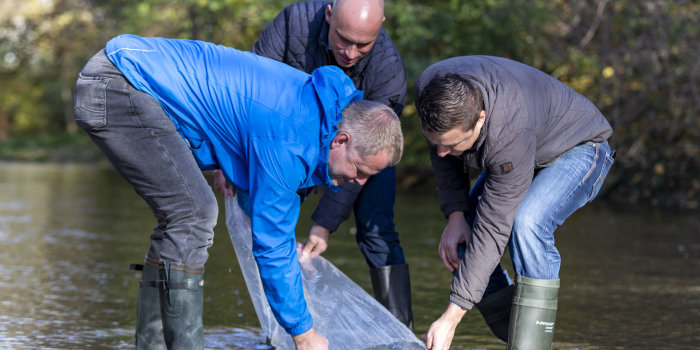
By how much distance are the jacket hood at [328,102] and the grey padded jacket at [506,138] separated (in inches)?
22.4

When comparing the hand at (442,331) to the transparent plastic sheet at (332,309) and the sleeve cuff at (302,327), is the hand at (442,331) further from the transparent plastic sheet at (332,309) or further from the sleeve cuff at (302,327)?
the sleeve cuff at (302,327)

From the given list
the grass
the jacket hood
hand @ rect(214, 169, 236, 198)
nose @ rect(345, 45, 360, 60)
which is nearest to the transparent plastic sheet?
hand @ rect(214, 169, 236, 198)

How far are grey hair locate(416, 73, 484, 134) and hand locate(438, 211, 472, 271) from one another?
0.71m

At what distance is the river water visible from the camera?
4195 millimetres

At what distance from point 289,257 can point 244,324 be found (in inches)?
64.6

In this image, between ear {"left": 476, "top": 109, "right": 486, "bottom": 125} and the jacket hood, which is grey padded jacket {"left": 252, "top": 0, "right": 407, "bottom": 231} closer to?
ear {"left": 476, "top": 109, "right": 486, "bottom": 125}

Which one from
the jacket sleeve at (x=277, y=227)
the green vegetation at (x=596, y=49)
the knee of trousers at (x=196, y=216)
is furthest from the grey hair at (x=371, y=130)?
the green vegetation at (x=596, y=49)

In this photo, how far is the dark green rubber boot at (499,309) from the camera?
3.79 meters

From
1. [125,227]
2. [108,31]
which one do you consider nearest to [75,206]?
[125,227]

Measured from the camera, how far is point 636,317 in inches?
185

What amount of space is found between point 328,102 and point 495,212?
88 centimetres

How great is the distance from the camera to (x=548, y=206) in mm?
3432

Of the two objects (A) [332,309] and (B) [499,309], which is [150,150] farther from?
(B) [499,309]

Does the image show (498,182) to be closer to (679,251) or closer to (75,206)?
(679,251)
